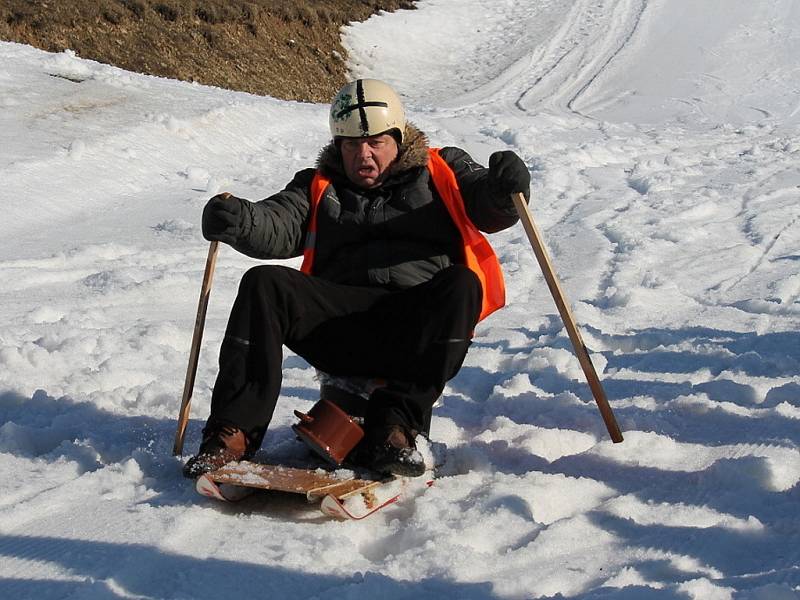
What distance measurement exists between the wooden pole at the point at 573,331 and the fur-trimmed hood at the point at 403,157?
50cm

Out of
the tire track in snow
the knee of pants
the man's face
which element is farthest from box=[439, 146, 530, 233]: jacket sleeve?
the tire track in snow

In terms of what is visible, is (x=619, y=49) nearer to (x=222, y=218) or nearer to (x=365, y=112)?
(x=365, y=112)

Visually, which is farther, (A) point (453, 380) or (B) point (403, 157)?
(A) point (453, 380)

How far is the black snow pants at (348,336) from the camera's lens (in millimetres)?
3850

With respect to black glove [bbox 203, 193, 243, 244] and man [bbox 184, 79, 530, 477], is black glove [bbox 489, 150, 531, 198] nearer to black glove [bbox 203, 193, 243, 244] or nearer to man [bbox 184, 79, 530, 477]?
man [bbox 184, 79, 530, 477]

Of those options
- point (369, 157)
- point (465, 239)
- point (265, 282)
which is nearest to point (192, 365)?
point (265, 282)

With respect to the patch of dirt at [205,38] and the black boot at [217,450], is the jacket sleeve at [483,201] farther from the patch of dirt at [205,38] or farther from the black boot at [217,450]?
the patch of dirt at [205,38]

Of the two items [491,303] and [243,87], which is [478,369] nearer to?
[491,303]

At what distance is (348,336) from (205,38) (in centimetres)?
1781

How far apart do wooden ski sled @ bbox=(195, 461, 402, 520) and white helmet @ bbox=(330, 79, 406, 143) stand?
1445mm

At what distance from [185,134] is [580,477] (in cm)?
760

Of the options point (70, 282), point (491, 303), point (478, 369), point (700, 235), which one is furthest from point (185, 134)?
point (491, 303)

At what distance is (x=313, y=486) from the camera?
354cm

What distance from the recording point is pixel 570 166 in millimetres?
11891
